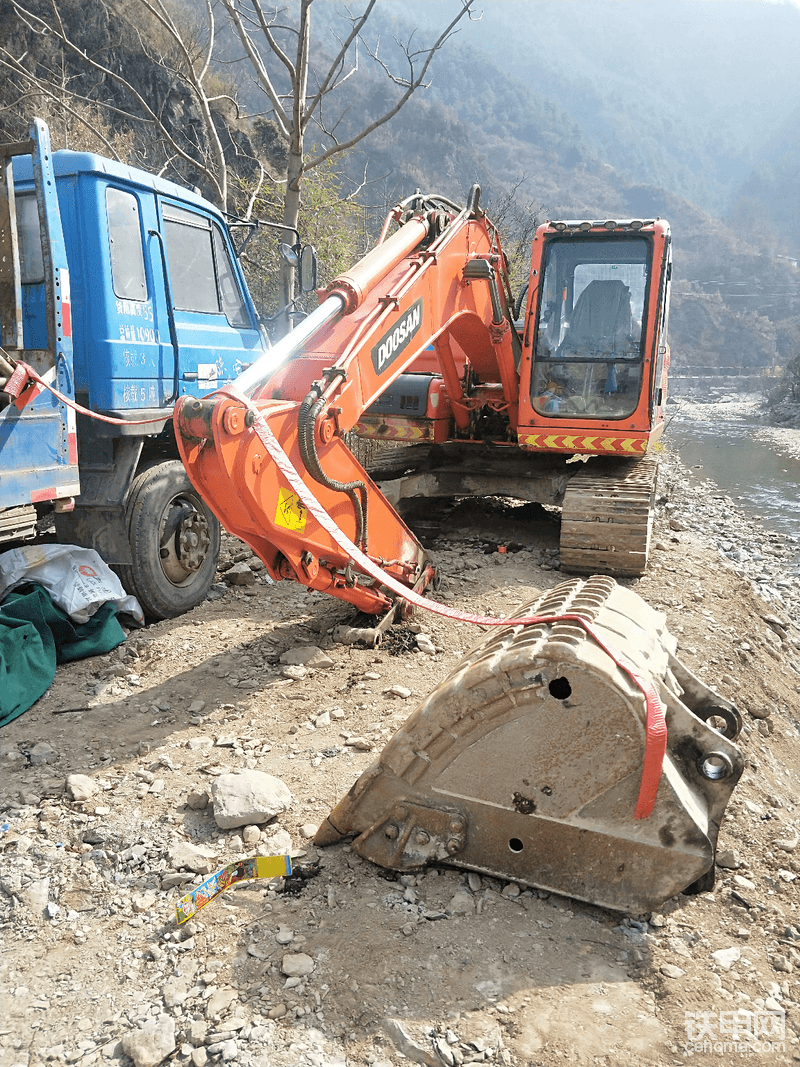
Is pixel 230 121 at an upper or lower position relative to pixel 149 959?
upper

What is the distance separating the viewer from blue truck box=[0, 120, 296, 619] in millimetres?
4094

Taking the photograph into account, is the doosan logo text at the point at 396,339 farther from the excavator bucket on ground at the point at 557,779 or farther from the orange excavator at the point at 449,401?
the excavator bucket on ground at the point at 557,779

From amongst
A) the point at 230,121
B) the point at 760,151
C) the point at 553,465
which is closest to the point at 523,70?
the point at 760,151

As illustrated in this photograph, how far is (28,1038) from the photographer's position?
2.11 m

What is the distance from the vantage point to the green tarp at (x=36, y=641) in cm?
394

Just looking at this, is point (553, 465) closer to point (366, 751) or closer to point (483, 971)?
point (366, 751)

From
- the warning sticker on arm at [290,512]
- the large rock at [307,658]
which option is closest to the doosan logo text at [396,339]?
the warning sticker on arm at [290,512]

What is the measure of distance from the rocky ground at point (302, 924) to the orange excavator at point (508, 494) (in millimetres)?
198

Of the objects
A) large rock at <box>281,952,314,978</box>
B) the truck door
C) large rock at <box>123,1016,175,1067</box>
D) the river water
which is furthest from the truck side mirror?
the river water

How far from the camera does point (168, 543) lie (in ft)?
16.8

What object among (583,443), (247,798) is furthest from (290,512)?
(583,443)

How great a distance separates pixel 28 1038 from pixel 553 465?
244 inches

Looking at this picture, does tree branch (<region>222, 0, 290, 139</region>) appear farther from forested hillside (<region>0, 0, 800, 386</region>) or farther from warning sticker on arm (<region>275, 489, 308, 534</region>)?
warning sticker on arm (<region>275, 489, 308, 534</region>)

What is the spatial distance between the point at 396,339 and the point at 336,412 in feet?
2.72
